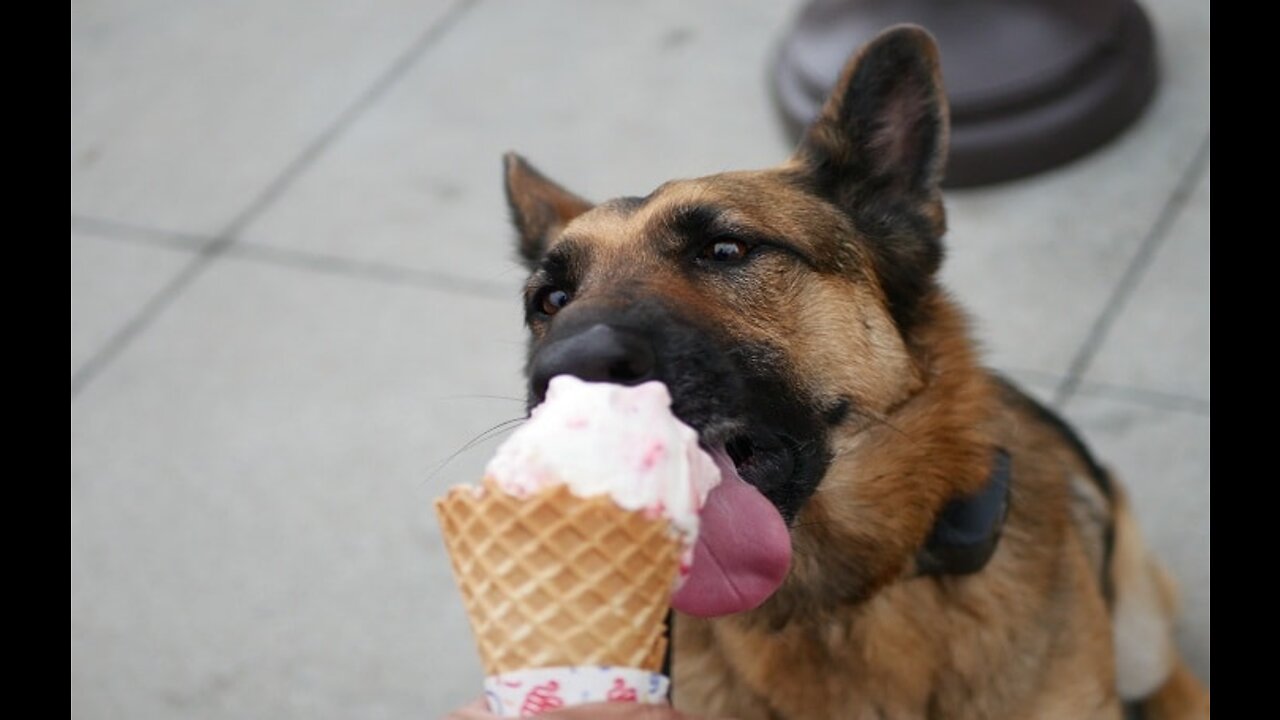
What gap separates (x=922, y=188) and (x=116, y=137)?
481 centimetres

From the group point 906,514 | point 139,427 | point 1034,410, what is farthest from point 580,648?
point 139,427

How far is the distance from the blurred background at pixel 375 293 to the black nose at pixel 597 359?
87 cm

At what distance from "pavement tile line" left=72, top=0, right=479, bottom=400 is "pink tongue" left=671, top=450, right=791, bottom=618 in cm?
367

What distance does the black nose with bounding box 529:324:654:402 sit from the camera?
7.81 ft

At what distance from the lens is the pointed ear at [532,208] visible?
141 inches

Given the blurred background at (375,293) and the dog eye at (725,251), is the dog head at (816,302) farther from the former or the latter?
the blurred background at (375,293)

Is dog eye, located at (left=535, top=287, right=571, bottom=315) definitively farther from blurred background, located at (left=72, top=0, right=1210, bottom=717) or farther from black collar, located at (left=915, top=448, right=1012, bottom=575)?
black collar, located at (left=915, top=448, right=1012, bottom=575)

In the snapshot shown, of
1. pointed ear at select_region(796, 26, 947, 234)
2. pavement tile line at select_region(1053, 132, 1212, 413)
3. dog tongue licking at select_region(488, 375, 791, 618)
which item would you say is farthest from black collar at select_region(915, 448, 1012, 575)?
pavement tile line at select_region(1053, 132, 1212, 413)

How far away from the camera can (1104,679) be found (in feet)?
10.7

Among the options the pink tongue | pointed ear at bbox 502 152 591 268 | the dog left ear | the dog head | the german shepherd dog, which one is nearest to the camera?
the pink tongue

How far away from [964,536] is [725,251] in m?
0.77

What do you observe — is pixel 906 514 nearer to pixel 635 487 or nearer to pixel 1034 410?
pixel 1034 410

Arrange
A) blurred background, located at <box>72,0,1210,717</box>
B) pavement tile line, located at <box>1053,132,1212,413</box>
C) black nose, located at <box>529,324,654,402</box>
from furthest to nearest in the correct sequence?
pavement tile line, located at <box>1053,132,1212,413</box> < blurred background, located at <box>72,0,1210,717</box> < black nose, located at <box>529,324,654,402</box>

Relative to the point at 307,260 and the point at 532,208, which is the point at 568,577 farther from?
the point at 307,260
